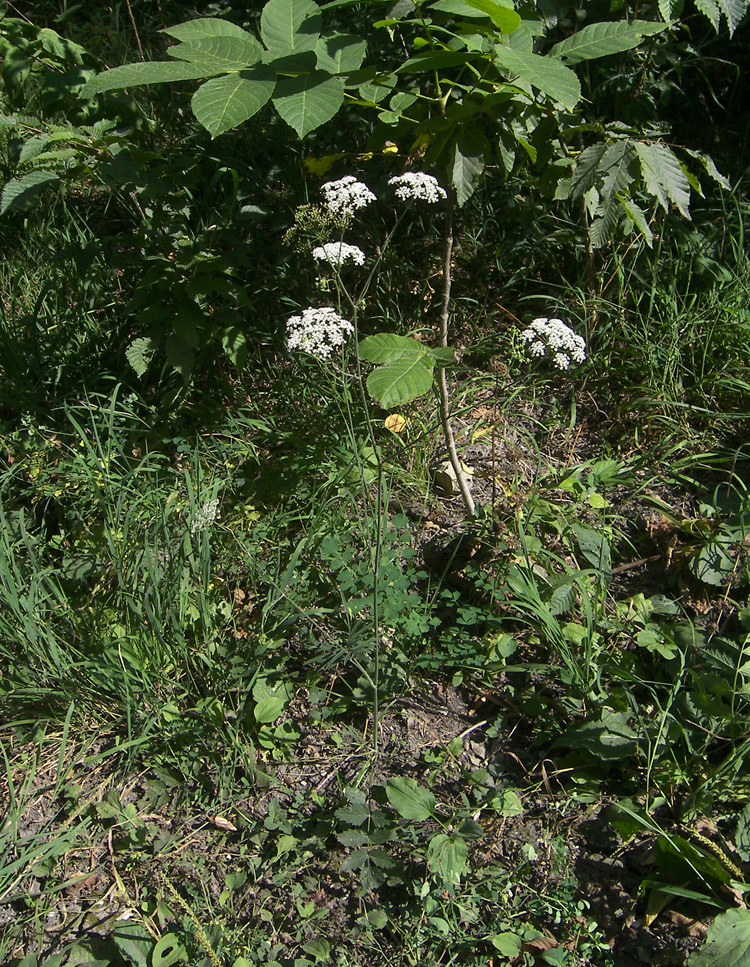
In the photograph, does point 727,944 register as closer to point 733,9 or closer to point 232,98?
point 232,98

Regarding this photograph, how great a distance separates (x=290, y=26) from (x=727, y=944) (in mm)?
2232

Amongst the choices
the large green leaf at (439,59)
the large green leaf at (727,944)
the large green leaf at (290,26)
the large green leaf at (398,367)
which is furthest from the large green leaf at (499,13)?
the large green leaf at (727,944)

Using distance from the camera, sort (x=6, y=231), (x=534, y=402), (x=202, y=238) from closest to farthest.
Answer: (x=202, y=238), (x=534, y=402), (x=6, y=231)

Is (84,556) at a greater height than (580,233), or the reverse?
(580,233)

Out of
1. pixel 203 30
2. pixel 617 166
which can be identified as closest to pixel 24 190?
pixel 203 30

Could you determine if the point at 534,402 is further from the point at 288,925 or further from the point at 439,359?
the point at 288,925

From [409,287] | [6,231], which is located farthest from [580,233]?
[6,231]

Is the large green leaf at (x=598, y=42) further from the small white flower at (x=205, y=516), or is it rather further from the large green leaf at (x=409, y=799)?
the large green leaf at (x=409, y=799)

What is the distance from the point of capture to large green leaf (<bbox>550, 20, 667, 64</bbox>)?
175 centimetres

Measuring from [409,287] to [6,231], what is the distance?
1825mm

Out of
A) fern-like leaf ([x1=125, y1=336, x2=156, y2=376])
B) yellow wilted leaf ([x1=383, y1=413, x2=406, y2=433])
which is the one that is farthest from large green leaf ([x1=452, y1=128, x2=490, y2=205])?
fern-like leaf ([x1=125, y1=336, x2=156, y2=376])

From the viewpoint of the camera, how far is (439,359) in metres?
1.98

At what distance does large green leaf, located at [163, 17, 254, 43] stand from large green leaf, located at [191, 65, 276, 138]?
233 millimetres

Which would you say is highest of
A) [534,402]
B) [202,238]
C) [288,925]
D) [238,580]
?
[202,238]
